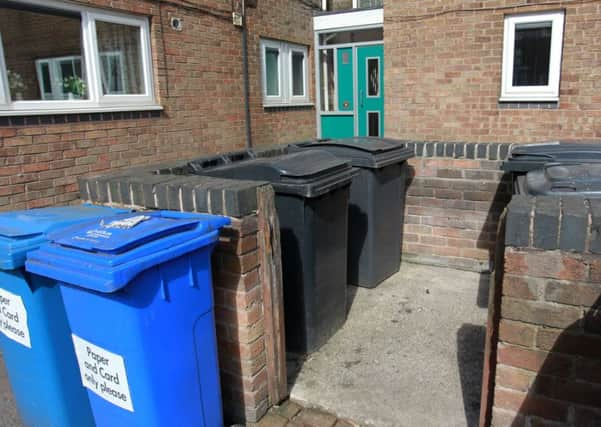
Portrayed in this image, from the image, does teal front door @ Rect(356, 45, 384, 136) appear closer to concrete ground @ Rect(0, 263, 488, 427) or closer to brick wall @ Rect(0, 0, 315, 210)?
brick wall @ Rect(0, 0, 315, 210)

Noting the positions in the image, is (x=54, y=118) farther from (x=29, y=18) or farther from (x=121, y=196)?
(x=121, y=196)

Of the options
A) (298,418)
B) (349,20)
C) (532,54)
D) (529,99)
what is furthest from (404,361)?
(349,20)

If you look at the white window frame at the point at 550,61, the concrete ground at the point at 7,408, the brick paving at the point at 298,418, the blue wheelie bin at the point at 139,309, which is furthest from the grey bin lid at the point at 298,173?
the white window frame at the point at 550,61

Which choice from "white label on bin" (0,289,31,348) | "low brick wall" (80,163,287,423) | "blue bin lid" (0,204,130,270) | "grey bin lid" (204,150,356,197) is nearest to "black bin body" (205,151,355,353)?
"grey bin lid" (204,150,356,197)

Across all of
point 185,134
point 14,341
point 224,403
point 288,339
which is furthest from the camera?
point 185,134

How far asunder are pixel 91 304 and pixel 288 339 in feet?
5.42

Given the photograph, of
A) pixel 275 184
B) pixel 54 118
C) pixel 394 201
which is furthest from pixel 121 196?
pixel 54 118

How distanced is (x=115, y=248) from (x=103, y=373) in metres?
0.63

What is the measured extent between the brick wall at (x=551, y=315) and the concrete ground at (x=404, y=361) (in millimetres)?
789

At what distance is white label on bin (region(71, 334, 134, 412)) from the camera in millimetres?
1989

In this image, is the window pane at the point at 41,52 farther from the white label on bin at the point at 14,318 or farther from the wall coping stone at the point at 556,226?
the wall coping stone at the point at 556,226

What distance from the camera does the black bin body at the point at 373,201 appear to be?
4168 mm

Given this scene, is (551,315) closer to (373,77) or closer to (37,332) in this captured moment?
(37,332)

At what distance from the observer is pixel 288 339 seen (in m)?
3.33
